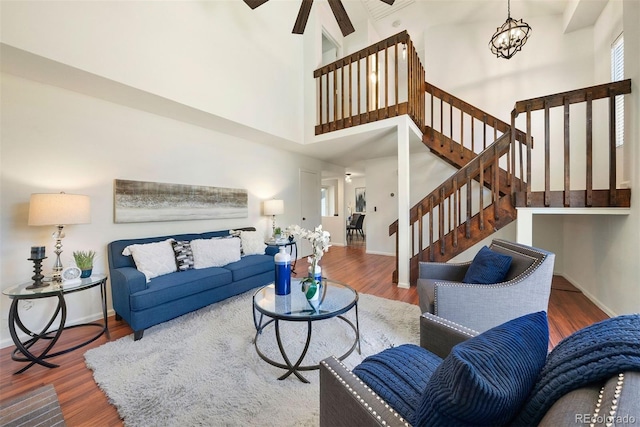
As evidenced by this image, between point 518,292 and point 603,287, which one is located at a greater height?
point 518,292

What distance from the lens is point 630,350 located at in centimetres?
50

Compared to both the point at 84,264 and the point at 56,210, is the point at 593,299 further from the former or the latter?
the point at 56,210

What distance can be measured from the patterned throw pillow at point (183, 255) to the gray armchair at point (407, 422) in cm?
234

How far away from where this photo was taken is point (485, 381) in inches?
21.5

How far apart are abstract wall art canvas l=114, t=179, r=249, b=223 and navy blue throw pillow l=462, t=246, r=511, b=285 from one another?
333 cm

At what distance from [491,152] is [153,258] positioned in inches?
166

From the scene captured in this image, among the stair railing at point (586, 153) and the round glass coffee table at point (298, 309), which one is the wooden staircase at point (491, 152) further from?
the round glass coffee table at point (298, 309)

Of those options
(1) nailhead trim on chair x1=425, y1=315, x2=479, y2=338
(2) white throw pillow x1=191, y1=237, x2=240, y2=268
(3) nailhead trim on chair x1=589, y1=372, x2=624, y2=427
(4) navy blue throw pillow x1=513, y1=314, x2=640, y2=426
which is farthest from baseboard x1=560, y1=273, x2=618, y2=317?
(2) white throw pillow x1=191, y1=237, x2=240, y2=268

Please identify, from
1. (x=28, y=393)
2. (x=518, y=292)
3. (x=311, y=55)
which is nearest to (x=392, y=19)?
(x=311, y=55)

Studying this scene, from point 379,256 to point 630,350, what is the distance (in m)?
5.05

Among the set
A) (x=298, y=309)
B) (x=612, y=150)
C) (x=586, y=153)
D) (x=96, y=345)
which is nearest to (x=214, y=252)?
(x=96, y=345)

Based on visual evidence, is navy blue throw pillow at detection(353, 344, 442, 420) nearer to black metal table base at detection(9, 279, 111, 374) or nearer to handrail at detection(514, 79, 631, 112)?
black metal table base at detection(9, 279, 111, 374)

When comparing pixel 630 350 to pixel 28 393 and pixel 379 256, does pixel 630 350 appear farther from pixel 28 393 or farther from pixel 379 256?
pixel 379 256

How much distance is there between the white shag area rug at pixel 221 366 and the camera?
138 centimetres
